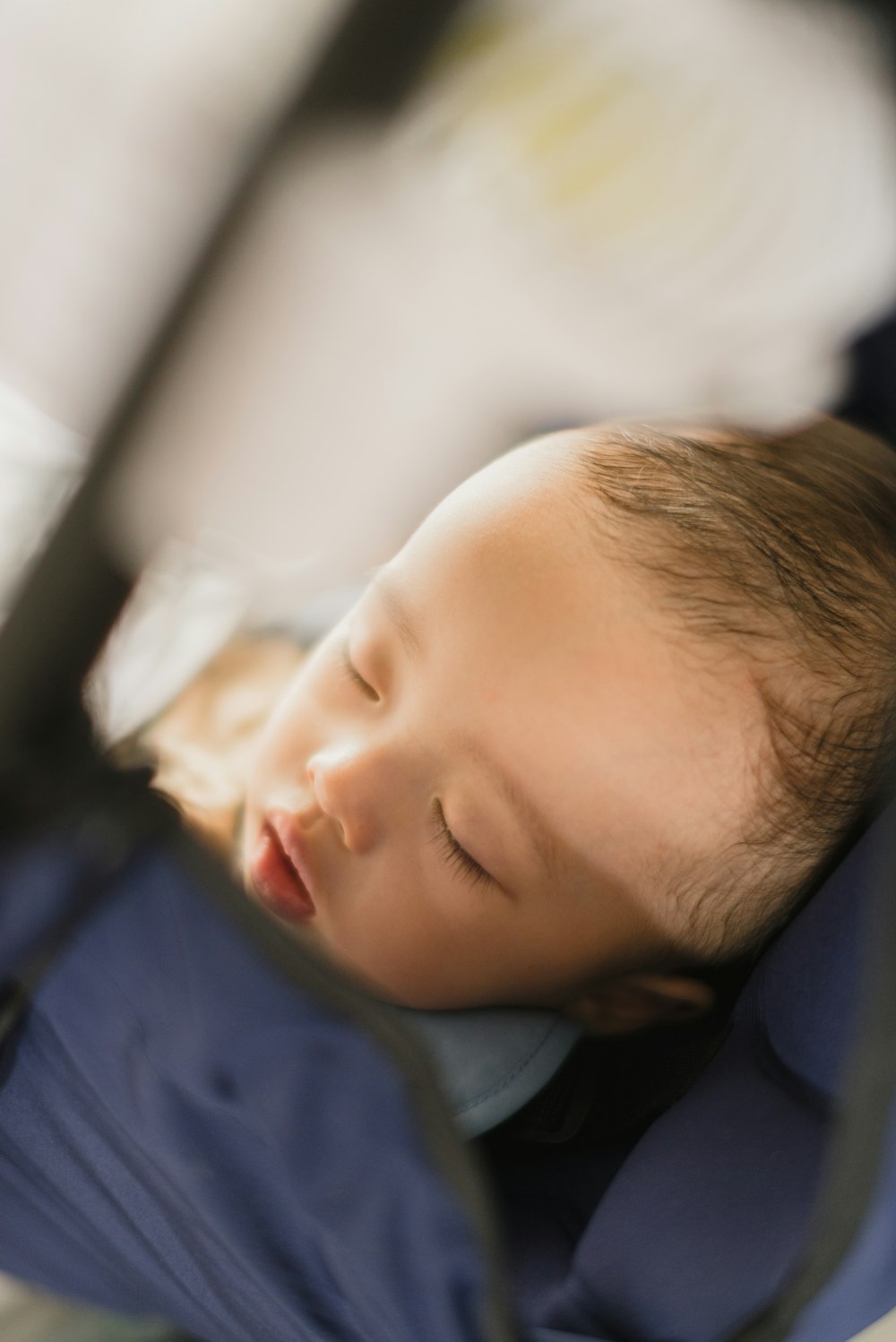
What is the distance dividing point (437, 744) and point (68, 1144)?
0.23 m

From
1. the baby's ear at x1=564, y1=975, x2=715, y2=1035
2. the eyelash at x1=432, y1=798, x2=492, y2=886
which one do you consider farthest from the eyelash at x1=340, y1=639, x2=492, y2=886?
the baby's ear at x1=564, y1=975, x2=715, y2=1035

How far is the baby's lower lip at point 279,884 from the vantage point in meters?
0.59

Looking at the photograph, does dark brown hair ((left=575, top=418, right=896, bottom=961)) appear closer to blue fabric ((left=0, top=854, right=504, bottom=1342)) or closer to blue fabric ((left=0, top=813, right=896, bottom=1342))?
blue fabric ((left=0, top=813, right=896, bottom=1342))

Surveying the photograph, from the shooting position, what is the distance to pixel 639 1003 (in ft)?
2.18

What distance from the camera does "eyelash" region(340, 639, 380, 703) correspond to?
1.99ft

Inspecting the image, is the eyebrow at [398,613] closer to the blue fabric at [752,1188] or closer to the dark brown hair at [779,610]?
the dark brown hair at [779,610]

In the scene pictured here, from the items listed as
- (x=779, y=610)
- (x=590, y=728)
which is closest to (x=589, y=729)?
(x=590, y=728)

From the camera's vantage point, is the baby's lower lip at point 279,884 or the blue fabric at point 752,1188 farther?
the baby's lower lip at point 279,884

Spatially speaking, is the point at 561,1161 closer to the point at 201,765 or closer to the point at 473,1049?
the point at 473,1049

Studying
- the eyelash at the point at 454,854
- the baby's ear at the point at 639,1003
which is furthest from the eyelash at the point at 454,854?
the baby's ear at the point at 639,1003

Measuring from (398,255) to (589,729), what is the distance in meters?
0.24

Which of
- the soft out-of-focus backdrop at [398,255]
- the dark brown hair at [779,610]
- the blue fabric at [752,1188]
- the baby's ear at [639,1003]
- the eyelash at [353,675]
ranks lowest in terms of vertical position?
the baby's ear at [639,1003]

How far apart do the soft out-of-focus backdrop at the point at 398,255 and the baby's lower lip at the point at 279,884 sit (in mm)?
105

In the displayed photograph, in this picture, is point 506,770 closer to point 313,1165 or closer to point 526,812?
point 526,812
